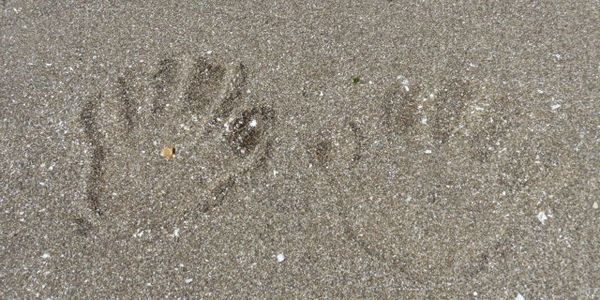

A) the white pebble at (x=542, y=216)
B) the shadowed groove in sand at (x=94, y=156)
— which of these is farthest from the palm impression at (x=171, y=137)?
the white pebble at (x=542, y=216)

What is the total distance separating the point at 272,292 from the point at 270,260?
Result: 120 mm

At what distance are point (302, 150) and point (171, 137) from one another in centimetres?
57

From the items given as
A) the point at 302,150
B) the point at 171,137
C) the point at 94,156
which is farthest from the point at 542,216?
the point at 94,156

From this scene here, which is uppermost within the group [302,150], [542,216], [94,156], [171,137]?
[542,216]

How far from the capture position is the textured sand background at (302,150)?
77.8 inches

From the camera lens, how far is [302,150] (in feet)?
7.28

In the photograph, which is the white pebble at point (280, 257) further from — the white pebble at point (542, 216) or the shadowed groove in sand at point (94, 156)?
the white pebble at point (542, 216)

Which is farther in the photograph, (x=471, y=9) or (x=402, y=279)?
(x=471, y=9)

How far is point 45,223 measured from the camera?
7.04 feet

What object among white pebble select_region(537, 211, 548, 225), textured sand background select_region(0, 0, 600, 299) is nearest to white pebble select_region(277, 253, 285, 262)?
textured sand background select_region(0, 0, 600, 299)

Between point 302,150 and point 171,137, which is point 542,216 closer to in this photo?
point 302,150

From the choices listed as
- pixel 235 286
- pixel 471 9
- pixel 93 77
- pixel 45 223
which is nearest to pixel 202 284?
pixel 235 286

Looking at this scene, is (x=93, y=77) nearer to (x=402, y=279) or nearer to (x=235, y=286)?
(x=235, y=286)

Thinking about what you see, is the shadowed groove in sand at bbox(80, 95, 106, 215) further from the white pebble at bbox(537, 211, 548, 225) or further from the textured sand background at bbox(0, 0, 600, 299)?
the white pebble at bbox(537, 211, 548, 225)
